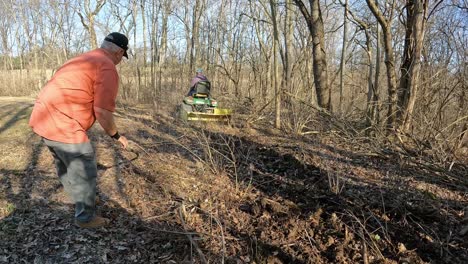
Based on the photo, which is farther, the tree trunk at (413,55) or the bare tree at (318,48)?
the bare tree at (318,48)

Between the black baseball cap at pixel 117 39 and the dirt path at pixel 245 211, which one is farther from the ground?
the black baseball cap at pixel 117 39

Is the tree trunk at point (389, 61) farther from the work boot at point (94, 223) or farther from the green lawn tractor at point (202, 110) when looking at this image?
the work boot at point (94, 223)

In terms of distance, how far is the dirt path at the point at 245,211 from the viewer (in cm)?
321

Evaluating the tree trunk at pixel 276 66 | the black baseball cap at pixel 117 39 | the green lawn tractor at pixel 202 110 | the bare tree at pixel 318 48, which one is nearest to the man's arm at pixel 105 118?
the black baseball cap at pixel 117 39

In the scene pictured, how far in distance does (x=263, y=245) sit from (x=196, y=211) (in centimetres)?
102

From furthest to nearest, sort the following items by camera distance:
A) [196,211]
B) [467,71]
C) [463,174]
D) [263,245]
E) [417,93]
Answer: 1. [417,93]
2. [467,71]
3. [463,174]
4. [196,211]
5. [263,245]

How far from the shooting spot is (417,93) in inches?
234

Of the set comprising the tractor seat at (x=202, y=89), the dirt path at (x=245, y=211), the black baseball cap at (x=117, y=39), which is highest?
the black baseball cap at (x=117, y=39)

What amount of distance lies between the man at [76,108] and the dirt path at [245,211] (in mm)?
743

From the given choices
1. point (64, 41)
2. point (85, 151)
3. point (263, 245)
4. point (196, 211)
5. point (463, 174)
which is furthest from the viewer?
point (64, 41)

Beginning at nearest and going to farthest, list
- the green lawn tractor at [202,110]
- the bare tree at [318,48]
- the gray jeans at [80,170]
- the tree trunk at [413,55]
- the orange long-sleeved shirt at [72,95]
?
the orange long-sleeved shirt at [72,95] → the gray jeans at [80,170] → the tree trunk at [413,55] → the bare tree at [318,48] → the green lawn tractor at [202,110]

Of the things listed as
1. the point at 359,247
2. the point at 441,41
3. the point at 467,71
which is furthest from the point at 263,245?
the point at 441,41

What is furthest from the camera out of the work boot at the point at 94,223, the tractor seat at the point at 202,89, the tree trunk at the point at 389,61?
the tractor seat at the point at 202,89

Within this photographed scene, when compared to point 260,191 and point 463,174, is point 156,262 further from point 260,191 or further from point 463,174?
point 463,174
